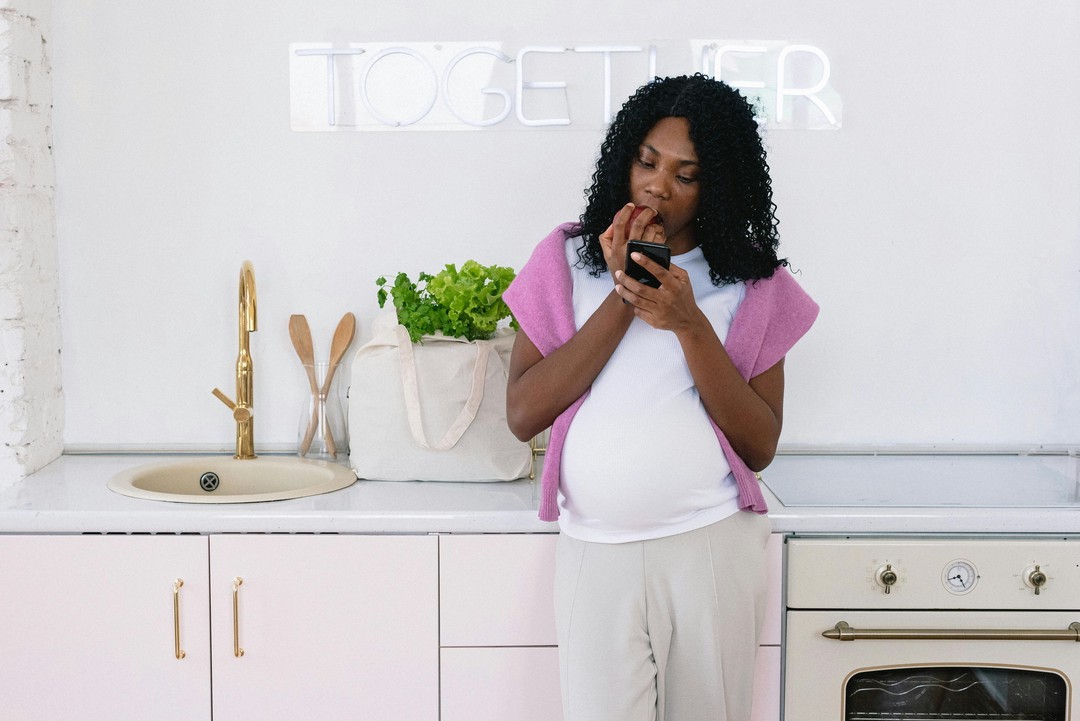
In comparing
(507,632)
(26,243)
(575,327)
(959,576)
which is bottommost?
(507,632)

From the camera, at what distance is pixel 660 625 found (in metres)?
1.26

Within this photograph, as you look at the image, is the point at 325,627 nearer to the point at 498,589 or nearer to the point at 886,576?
the point at 498,589

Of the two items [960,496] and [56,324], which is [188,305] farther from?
[960,496]

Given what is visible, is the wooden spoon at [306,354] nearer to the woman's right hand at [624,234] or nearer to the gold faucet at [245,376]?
the gold faucet at [245,376]

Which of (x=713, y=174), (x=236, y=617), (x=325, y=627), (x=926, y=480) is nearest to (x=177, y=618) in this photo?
(x=236, y=617)

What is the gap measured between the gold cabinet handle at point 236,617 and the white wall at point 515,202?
1.75 ft

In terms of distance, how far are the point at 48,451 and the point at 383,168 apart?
0.88 m

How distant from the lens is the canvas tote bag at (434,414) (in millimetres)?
1700

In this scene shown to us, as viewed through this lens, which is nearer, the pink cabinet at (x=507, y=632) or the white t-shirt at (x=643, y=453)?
the white t-shirt at (x=643, y=453)

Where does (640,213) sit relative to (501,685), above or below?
above

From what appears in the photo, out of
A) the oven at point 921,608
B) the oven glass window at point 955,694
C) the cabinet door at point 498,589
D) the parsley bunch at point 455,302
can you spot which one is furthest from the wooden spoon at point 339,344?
the oven glass window at point 955,694

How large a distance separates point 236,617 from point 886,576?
3.42 feet

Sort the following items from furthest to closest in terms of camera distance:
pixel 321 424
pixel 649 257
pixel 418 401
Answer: pixel 321 424
pixel 418 401
pixel 649 257

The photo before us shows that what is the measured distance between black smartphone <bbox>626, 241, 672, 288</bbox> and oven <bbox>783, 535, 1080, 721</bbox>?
573 mm
